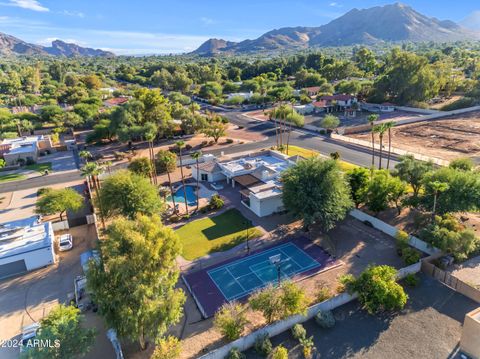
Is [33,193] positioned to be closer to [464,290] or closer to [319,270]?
[319,270]

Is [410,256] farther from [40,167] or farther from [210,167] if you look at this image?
[40,167]

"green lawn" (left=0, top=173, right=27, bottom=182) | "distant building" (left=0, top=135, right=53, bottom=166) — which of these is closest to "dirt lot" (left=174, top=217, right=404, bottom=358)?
"green lawn" (left=0, top=173, right=27, bottom=182)

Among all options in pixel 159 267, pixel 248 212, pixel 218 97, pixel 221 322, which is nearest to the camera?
pixel 159 267

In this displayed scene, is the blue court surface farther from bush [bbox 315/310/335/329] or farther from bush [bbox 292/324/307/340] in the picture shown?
bush [bbox 292/324/307/340]

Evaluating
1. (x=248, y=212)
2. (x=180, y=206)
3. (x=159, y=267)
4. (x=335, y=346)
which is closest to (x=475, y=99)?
(x=248, y=212)

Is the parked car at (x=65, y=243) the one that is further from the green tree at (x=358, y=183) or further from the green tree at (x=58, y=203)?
the green tree at (x=358, y=183)

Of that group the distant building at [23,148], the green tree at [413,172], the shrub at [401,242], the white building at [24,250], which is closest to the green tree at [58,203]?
the white building at [24,250]
